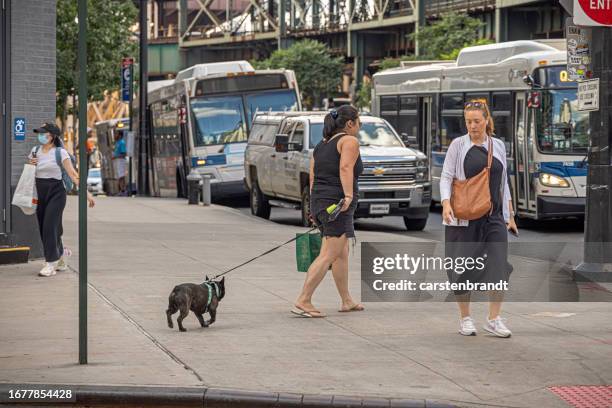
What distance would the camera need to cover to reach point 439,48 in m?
44.8

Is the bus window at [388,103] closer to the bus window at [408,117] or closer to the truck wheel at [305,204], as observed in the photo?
the bus window at [408,117]

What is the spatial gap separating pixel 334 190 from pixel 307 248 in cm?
67

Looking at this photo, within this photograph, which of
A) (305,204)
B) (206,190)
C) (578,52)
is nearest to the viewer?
(578,52)

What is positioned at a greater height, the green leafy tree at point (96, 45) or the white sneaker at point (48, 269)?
the green leafy tree at point (96, 45)

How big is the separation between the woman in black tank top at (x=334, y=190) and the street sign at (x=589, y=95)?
13.5 ft

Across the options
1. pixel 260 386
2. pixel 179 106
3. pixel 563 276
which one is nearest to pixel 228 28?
pixel 179 106

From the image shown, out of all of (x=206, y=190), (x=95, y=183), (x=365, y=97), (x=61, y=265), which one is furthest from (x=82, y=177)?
(x=365, y=97)

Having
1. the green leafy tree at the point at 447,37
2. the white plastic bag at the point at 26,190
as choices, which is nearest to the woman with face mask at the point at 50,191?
the white plastic bag at the point at 26,190

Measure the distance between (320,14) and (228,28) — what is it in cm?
1093

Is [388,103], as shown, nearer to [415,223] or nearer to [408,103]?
[408,103]

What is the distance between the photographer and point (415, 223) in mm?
22578

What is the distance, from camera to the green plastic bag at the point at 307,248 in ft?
37.8

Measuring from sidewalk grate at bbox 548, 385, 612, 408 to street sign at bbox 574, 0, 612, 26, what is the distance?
6234 millimetres

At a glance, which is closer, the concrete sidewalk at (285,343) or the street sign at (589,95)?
the concrete sidewalk at (285,343)
